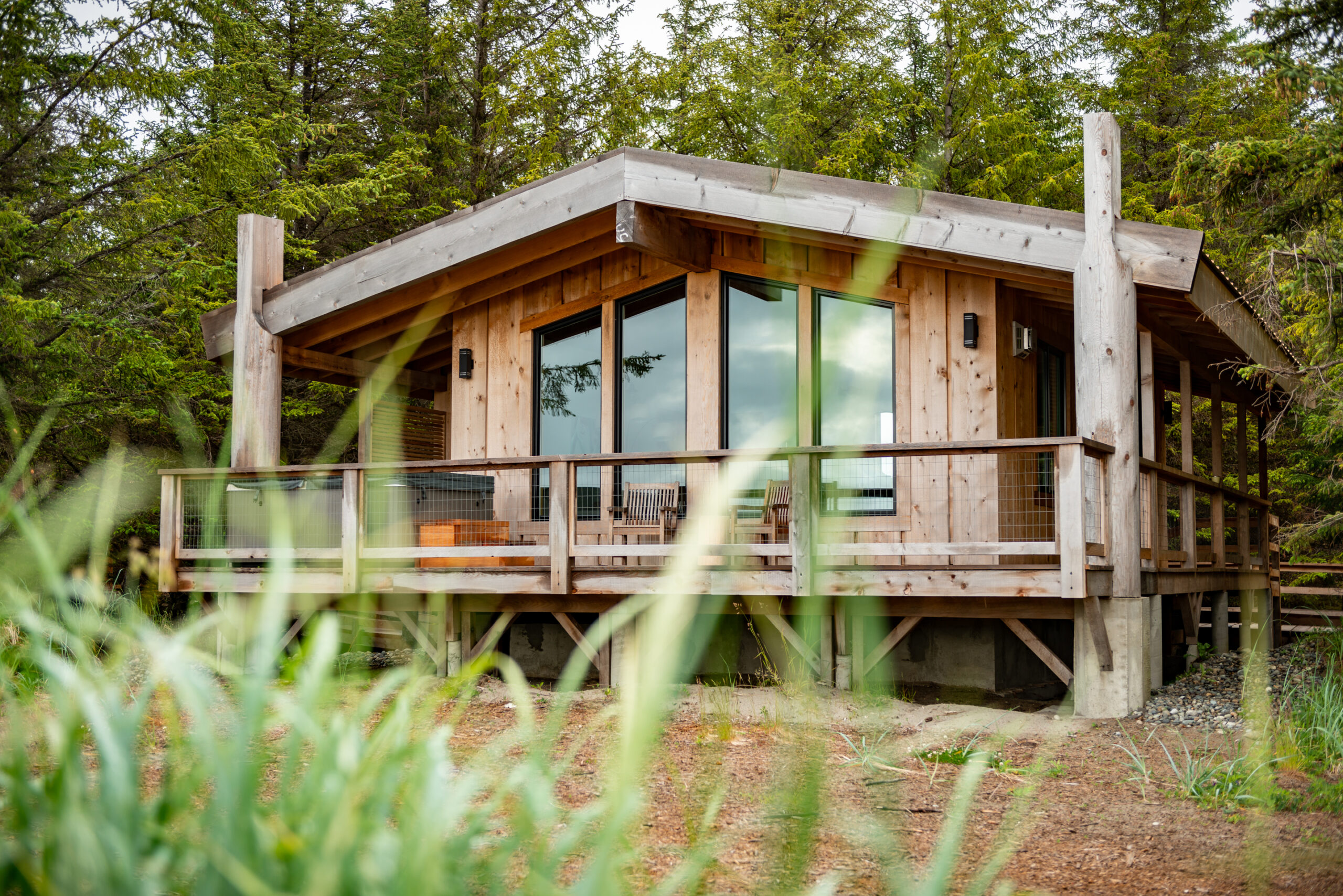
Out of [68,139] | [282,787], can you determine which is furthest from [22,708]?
[68,139]

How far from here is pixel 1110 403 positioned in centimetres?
703

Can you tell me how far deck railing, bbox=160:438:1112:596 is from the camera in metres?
6.97

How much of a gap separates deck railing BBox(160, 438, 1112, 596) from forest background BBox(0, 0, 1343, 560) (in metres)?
1.15

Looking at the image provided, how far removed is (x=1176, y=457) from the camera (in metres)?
18.2

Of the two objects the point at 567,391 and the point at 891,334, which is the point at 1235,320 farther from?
the point at 567,391

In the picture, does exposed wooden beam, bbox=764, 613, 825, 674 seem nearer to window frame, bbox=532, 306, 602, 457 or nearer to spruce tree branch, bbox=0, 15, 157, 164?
window frame, bbox=532, 306, 602, 457

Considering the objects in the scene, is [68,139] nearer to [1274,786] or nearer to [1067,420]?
[1067,420]

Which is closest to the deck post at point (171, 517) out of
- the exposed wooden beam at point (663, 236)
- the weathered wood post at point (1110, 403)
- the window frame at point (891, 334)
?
the exposed wooden beam at point (663, 236)

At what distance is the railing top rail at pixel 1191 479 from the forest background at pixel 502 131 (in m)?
0.70

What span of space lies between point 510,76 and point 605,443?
1276 centimetres

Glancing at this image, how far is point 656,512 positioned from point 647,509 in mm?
87

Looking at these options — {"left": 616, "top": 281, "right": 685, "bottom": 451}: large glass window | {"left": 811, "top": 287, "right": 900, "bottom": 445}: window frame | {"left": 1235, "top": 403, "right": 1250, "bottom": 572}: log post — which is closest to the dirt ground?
{"left": 811, "top": 287, "right": 900, "bottom": 445}: window frame

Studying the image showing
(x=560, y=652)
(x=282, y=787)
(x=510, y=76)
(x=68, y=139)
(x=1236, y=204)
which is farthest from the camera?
(x=510, y=76)

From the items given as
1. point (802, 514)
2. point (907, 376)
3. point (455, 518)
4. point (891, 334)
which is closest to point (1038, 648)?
point (802, 514)
